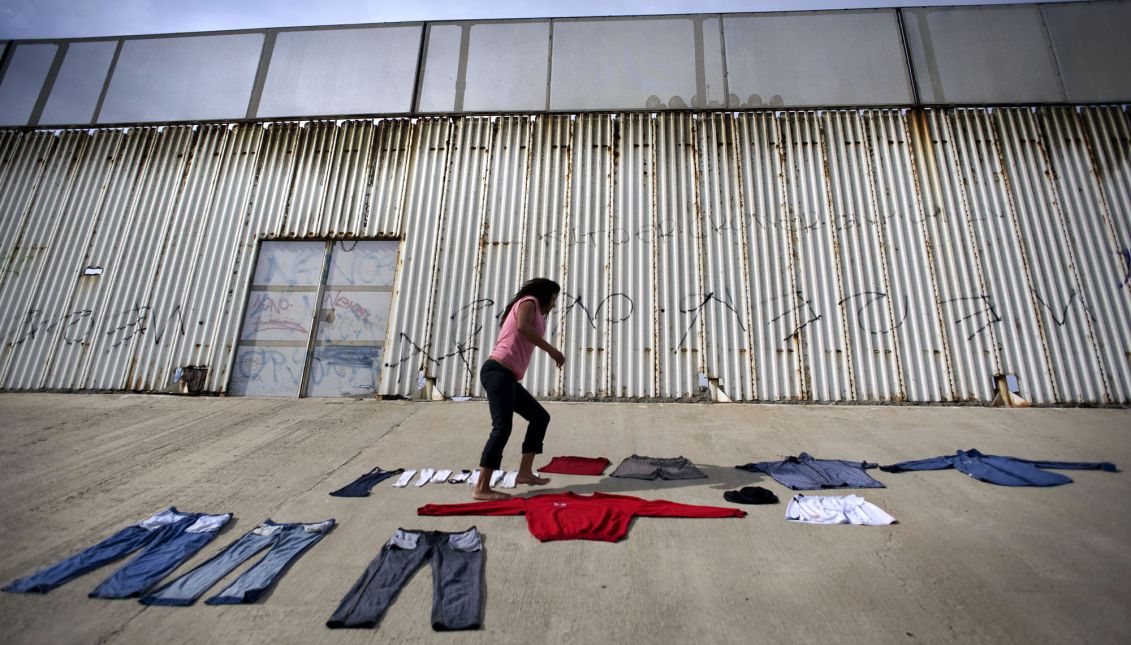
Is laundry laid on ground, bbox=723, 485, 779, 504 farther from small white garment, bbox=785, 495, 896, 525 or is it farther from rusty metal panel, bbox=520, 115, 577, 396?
rusty metal panel, bbox=520, 115, 577, 396

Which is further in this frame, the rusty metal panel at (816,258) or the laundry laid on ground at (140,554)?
the rusty metal panel at (816,258)

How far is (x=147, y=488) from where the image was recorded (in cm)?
348

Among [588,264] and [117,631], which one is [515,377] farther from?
[588,264]

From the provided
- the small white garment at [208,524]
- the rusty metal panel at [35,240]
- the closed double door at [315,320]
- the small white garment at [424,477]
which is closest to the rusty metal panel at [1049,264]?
the small white garment at [424,477]

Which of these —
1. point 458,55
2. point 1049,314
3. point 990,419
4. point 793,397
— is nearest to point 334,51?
point 458,55

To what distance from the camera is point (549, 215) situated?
7.36 m

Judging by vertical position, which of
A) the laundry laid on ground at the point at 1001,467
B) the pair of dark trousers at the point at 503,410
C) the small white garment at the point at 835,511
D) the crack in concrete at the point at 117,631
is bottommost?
the crack in concrete at the point at 117,631

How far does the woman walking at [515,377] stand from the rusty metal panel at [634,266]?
2991 mm

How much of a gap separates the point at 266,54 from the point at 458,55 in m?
3.69

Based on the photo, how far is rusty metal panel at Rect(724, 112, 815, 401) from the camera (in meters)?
6.41

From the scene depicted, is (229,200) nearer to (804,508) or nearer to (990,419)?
(804,508)

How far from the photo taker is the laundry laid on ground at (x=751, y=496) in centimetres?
314

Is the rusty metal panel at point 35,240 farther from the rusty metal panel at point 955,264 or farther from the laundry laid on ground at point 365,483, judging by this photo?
the rusty metal panel at point 955,264

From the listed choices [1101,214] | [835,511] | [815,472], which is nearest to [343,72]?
[815,472]
